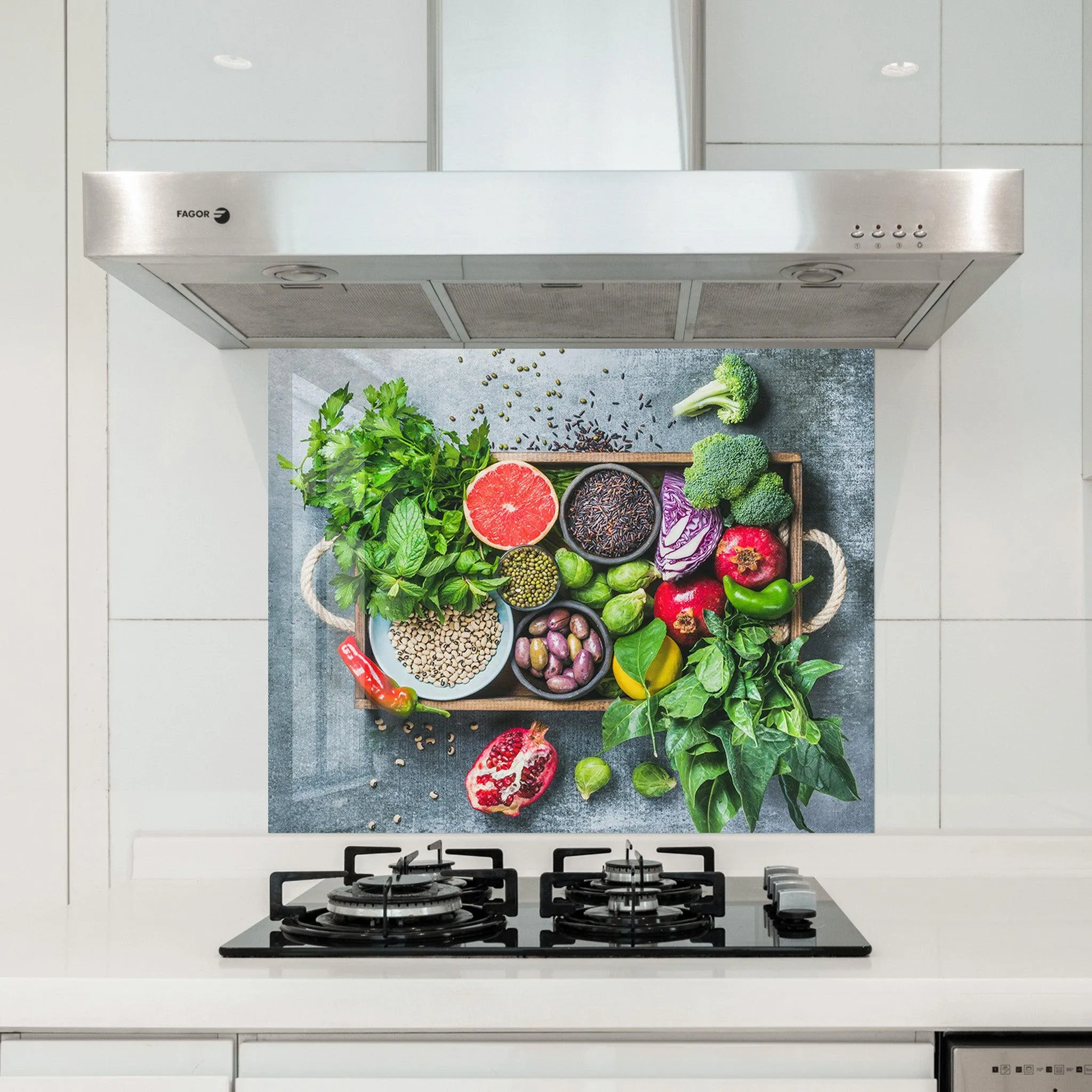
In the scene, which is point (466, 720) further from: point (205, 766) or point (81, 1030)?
point (81, 1030)

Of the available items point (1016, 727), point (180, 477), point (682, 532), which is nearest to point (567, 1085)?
point (682, 532)

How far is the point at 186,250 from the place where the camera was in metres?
1.30

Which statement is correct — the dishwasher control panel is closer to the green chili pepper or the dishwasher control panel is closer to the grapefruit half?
the green chili pepper

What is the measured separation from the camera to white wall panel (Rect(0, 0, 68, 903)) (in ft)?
6.00

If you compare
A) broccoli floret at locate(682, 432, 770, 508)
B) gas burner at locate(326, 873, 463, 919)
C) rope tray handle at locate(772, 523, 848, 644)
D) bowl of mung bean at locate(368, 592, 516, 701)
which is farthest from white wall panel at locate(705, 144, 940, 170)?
gas burner at locate(326, 873, 463, 919)

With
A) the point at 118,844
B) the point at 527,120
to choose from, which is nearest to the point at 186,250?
the point at 527,120

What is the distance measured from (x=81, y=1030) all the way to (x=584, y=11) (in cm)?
131

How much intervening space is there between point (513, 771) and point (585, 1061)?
66cm

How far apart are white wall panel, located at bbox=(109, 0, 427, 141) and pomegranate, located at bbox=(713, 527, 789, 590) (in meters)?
0.81

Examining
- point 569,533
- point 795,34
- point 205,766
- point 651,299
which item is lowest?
point 205,766

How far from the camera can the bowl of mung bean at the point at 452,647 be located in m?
1.82

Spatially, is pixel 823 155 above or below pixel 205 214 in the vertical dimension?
above

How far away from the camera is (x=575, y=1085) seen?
118 cm

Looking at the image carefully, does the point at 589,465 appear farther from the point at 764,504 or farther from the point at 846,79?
the point at 846,79
